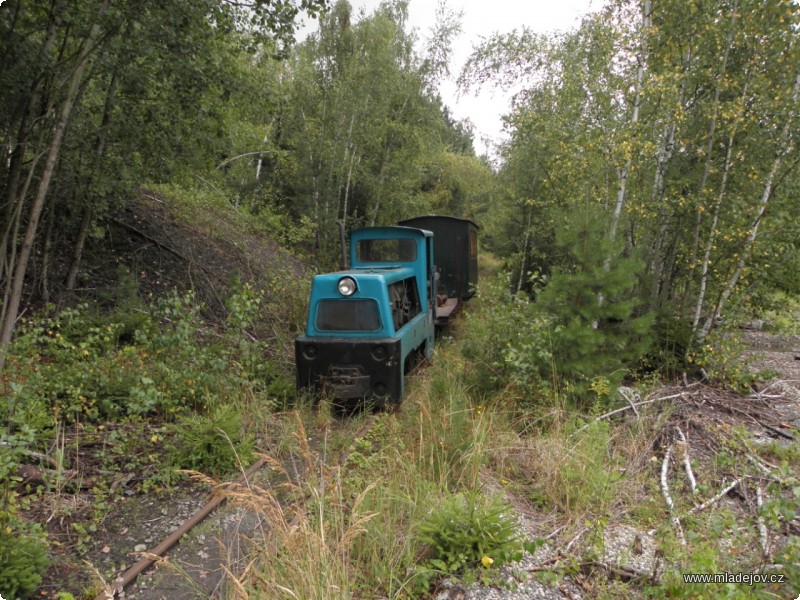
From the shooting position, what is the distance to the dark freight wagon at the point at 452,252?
1308 centimetres

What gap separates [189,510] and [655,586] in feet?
10.8

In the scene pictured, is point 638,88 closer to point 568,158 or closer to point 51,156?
point 568,158

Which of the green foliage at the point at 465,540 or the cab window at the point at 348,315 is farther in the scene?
the cab window at the point at 348,315

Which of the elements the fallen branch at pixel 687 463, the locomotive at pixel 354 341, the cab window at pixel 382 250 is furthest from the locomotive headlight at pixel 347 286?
the fallen branch at pixel 687 463

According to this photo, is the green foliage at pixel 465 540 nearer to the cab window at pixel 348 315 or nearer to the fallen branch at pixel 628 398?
the fallen branch at pixel 628 398

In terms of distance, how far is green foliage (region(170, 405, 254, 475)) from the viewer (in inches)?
186

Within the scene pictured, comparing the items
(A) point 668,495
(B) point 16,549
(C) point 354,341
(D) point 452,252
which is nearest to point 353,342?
(C) point 354,341

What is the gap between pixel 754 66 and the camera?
7.29 metres

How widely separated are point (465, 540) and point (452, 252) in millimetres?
10311

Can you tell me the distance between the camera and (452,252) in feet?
43.0

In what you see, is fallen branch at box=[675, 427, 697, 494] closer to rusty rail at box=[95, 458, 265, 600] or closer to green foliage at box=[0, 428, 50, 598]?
rusty rail at box=[95, 458, 265, 600]

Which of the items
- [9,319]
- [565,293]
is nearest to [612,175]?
[565,293]

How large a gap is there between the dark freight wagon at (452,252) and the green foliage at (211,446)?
8.54m

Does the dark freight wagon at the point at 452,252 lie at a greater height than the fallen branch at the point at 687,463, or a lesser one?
greater
